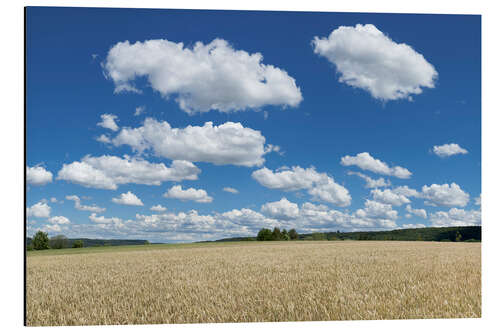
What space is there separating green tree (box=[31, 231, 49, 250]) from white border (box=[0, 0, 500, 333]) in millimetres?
288

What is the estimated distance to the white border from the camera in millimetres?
5395

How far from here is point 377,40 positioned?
23.6 feet

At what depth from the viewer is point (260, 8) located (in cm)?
695

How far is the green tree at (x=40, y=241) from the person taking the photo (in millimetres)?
6191

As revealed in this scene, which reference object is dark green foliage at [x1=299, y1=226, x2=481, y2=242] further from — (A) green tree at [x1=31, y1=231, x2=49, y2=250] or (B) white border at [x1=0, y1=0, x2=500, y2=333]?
(A) green tree at [x1=31, y1=231, x2=49, y2=250]

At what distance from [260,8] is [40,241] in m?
5.26

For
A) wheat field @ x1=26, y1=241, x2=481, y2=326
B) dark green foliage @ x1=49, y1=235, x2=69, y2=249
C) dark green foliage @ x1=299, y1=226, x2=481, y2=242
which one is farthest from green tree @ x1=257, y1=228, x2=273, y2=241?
dark green foliage @ x1=49, y1=235, x2=69, y2=249

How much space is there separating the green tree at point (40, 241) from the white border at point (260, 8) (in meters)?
0.29

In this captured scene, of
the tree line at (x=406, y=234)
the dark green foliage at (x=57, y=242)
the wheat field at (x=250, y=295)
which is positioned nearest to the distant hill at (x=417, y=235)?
the tree line at (x=406, y=234)

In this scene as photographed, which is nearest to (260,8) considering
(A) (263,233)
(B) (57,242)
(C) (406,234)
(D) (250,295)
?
(A) (263,233)

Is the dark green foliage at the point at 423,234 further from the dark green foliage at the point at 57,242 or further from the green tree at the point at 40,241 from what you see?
the green tree at the point at 40,241

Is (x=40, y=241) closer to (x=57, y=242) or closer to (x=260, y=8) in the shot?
(x=57, y=242)
